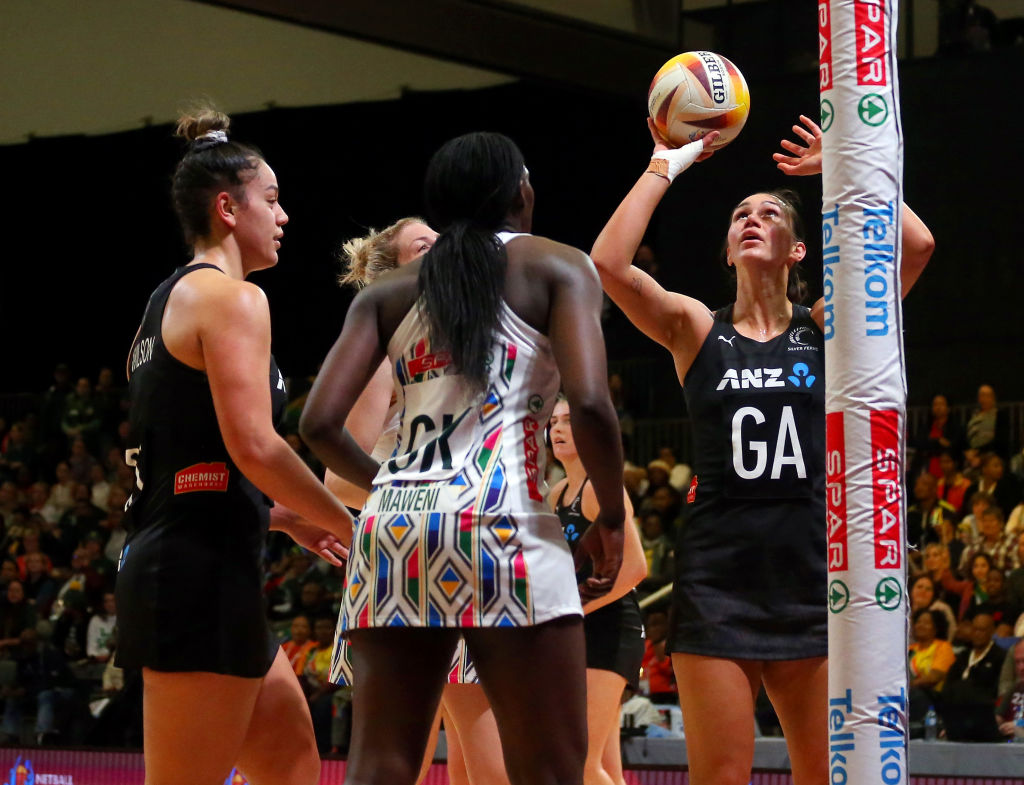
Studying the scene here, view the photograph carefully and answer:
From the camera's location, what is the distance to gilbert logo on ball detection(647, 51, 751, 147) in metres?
4.24

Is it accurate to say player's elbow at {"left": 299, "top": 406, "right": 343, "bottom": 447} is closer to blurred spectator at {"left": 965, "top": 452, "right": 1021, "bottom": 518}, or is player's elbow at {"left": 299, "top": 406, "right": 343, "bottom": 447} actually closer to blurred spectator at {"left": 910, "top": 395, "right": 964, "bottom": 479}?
blurred spectator at {"left": 965, "top": 452, "right": 1021, "bottom": 518}

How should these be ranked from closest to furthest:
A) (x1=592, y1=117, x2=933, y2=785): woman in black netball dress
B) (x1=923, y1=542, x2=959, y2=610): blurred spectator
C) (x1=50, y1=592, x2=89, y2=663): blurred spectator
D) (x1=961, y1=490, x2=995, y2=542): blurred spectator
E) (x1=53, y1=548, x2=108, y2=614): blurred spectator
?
(x1=592, y1=117, x2=933, y2=785): woman in black netball dress → (x1=923, y1=542, x2=959, y2=610): blurred spectator → (x1=961, y1=490, x2=995, y2=542): blurred spectator → (x1=50, y1=592, x2=89, y2=663): blurred spectator → (x1=53, y1=548, x2=108, y2=614): blurred spectator

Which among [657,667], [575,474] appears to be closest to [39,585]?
[657,667]

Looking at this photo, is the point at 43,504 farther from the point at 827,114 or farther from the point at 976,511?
Result: the point at 827,114

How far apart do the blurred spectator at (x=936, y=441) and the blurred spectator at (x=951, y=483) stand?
0.05 meters

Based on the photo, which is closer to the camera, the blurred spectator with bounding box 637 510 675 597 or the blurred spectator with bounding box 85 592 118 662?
the blurred spectator with bounding box 637 510 675 597

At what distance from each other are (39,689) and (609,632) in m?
8.64

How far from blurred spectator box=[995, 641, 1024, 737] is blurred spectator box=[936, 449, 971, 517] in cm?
325

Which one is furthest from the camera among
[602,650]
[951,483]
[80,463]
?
[80,463]

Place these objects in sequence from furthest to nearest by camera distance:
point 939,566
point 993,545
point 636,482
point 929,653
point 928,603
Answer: point 636,482 < point 993,545 < point 939,566 < point 928,603 < point 929,653

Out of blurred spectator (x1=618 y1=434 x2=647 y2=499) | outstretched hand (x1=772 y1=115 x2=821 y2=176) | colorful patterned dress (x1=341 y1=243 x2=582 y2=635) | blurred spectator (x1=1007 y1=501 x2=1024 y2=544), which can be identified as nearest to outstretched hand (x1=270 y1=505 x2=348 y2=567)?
colorful patterned dress (x1=341 y1=243 x2=582 y2=635)

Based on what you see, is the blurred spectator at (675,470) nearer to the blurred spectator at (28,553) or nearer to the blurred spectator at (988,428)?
the blurred spectator at (988,428)

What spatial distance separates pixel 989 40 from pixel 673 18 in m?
3.07

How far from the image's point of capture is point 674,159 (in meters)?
4.01
